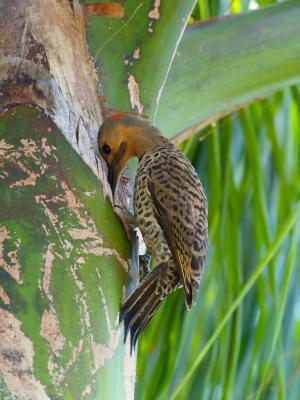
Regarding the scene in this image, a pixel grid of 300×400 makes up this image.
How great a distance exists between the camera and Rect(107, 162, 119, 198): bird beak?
1851 mm

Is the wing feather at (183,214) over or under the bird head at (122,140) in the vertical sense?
under

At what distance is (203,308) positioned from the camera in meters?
2.20

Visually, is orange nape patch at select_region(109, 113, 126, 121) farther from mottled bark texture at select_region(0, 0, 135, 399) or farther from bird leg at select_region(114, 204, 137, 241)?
bird leg at select_region(114, 204, 137, 241)

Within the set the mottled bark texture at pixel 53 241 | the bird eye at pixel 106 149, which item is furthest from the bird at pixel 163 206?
the mottled bark texture at pixel 53 241

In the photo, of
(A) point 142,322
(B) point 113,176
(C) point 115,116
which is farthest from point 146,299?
(C) point 115,116

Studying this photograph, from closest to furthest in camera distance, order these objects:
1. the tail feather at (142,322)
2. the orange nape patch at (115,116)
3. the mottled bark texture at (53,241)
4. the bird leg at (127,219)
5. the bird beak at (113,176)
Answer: the mottled bark texture at (53,241), the tail feather at (142,322), the bird leg at (127,219), the bird beak at (113,176), the orange nape patch at (115,116)

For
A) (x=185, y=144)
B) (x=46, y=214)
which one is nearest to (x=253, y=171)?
(x=185, y=144)


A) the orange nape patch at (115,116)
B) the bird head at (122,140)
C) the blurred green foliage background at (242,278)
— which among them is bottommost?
the blurred green foliage background at (242,278)

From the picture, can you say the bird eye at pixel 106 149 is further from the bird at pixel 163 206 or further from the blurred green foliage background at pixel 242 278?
the blurred green foliage background at pixel 242 278

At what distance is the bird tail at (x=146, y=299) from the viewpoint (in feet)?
5.25

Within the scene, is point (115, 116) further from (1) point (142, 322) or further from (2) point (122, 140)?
(1) point (142, 322)

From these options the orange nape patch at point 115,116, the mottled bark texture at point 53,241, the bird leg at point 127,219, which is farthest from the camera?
the orange nape patch at point 115,116

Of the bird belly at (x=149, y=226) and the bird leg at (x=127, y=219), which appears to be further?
the bird belly at (x=149, y=226)

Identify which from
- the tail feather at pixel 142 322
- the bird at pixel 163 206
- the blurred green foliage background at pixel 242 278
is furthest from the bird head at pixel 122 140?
the tail feather at pixel 142 322
